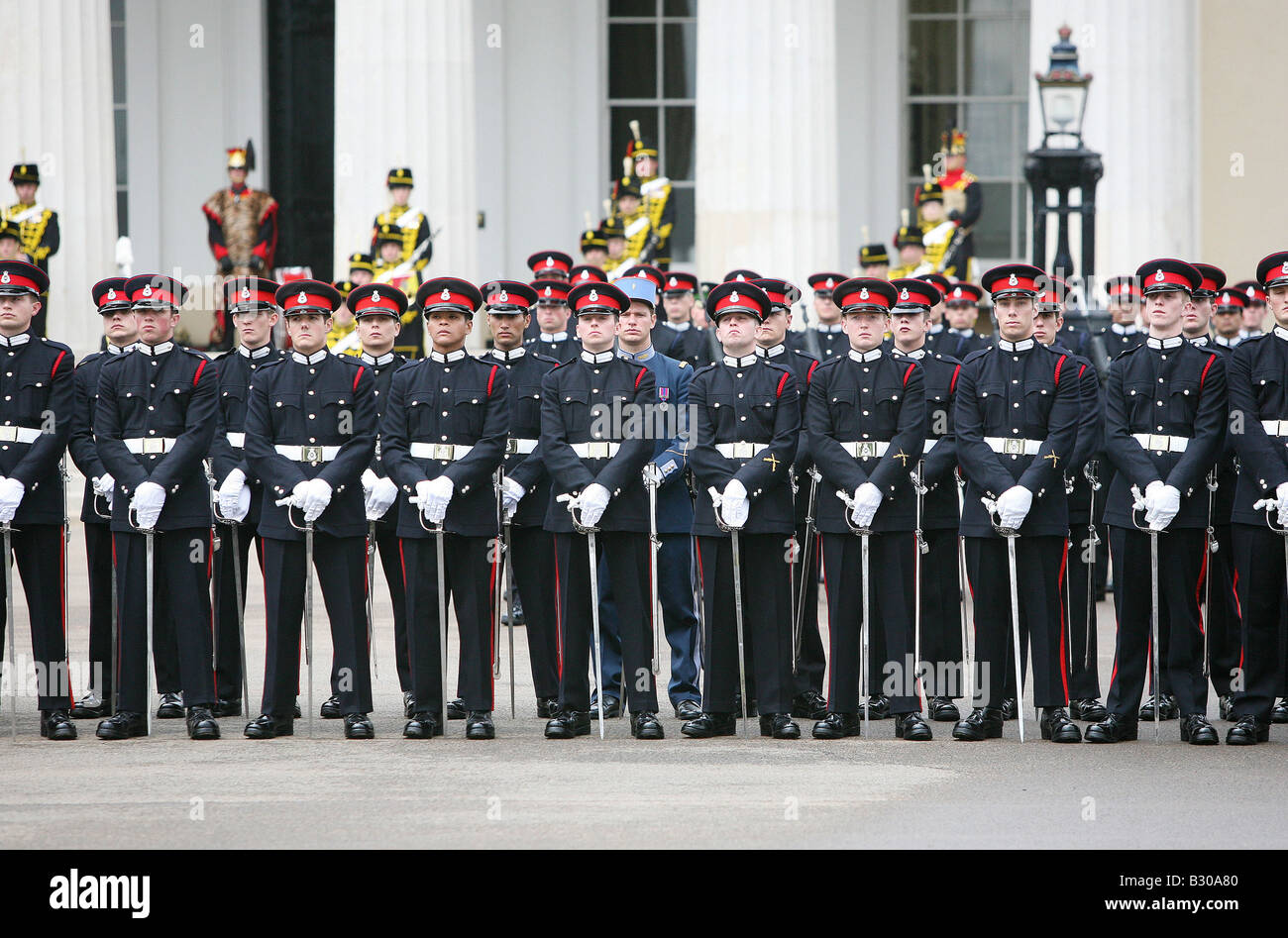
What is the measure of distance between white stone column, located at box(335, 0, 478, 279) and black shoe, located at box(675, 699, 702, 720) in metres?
8.22

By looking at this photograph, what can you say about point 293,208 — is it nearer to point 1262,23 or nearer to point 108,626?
point 1262,23

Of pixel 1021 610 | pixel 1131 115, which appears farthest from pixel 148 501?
pixel 1131 115

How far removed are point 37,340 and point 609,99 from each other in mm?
13778

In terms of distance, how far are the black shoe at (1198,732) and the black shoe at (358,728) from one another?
3.39m

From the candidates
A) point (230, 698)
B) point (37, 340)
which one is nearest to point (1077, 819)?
point (230, 698)

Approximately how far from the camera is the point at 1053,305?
9.33 metres

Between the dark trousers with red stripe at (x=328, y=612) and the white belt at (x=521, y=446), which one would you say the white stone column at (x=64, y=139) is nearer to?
the white belt at (x=521, y=446)

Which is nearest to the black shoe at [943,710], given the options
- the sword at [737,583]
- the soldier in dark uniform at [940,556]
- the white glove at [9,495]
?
the soldier in dark uniform at [940,556]

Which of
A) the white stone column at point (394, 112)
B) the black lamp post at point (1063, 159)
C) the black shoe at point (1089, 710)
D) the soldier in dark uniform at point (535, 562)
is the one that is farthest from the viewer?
the white stone column at point (394, 112)

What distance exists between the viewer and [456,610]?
29.7 feet

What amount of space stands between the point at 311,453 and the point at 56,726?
1.58m

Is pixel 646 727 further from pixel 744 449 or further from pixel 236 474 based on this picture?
pixel 236 474

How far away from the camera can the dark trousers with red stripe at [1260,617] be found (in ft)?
28.5

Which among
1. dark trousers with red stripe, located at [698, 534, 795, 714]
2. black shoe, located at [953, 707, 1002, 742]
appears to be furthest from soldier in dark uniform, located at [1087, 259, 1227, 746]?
dark trousers with red stripe, located at [698, 534, 795, 714]
